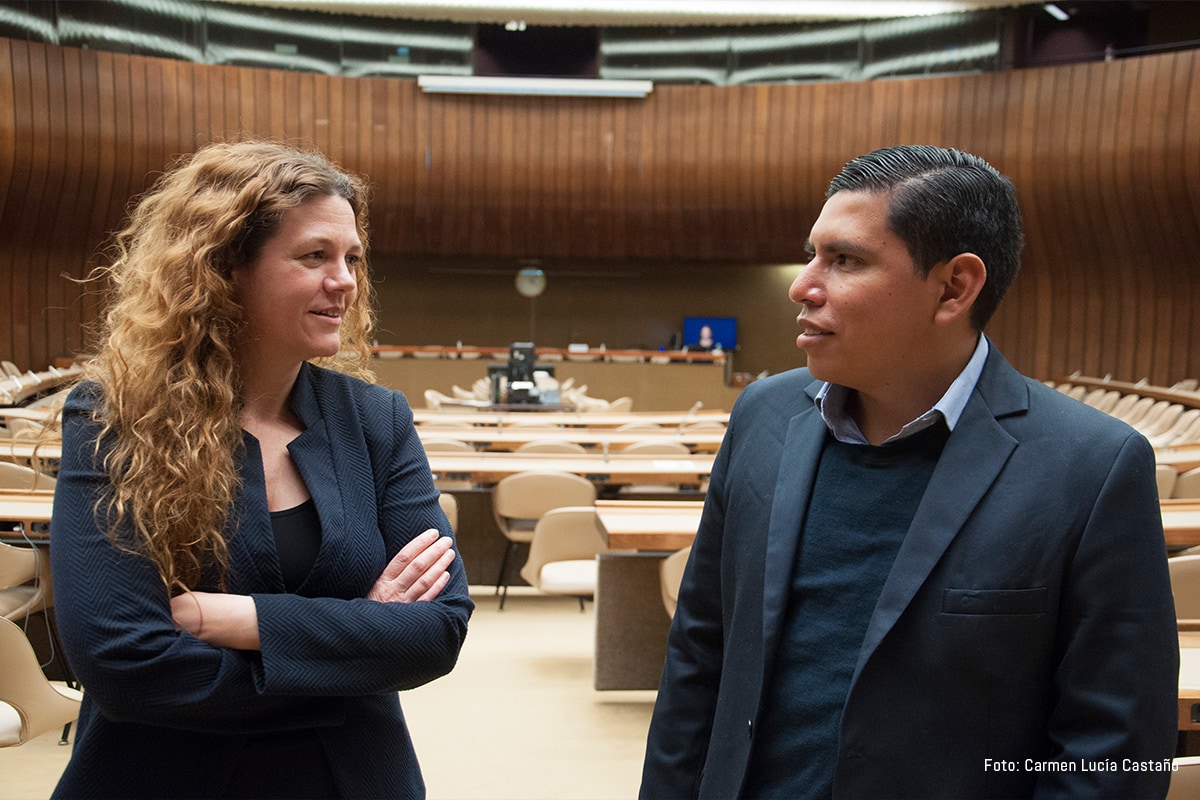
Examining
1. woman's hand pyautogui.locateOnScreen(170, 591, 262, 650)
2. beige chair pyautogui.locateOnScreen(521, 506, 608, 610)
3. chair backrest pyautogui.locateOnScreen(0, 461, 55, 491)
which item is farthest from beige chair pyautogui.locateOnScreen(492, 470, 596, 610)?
woman's hand pyautogui.locateOnScreen(170, 591, 262, 650)

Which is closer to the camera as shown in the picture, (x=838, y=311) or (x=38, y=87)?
(x=838, y=311)

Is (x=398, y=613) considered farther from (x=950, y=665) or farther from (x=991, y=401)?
(x=991, y=401)

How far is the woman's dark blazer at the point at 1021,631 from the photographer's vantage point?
1.27 metres

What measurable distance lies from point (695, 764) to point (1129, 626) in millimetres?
630

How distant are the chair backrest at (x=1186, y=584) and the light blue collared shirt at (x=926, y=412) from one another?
2172 mm

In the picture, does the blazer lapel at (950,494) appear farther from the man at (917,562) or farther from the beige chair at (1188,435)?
the beige chair at (1188,435)

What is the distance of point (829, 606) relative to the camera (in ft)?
4.66

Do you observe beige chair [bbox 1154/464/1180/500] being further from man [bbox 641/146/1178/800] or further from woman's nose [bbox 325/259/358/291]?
woman's nose [bbox 325/259/358/291]

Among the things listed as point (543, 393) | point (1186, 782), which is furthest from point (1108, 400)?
point (1186, 782)

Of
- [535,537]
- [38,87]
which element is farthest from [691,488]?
[38,87]

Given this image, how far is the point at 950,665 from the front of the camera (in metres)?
1.30

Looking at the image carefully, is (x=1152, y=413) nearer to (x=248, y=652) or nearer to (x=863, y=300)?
(x=863, y=300)

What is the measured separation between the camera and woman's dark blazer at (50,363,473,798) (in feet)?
4.79

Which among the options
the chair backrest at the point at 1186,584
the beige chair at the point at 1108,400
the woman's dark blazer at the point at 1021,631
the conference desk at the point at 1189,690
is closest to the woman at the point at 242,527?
the woman's dark blazer at the point at 1021,631
